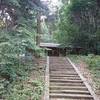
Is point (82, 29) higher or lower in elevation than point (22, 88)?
higher

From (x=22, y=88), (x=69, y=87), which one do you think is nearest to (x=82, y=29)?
(x=69, y=87)

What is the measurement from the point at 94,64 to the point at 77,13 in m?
9.50

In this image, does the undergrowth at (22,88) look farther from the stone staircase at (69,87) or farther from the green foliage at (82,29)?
the green foliage at (82,29)

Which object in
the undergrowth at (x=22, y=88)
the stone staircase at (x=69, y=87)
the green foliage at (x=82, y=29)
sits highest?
the green foliage at (x=82, y=29)

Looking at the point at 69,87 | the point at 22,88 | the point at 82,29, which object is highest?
the point at 82,29

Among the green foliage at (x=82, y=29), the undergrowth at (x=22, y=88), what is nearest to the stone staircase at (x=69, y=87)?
the undergrowth at (x=22, y=88)

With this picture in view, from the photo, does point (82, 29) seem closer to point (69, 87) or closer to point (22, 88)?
point (69, 87)

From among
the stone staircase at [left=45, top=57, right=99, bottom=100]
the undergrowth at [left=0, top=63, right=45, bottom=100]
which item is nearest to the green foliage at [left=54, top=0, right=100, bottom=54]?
the stone staircase at [left=45, top=57, right=99, bottom=100]

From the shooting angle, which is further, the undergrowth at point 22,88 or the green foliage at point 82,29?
the green foliage at point 82,29

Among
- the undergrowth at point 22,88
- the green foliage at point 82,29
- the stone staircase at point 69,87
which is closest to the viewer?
the undergrowth at point 22,88

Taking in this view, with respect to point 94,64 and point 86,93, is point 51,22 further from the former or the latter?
point 86,93

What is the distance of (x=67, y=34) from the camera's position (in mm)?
17594

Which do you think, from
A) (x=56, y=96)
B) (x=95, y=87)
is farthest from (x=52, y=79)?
(x=95, y=87)

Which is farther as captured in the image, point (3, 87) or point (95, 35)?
point (95, 35)
